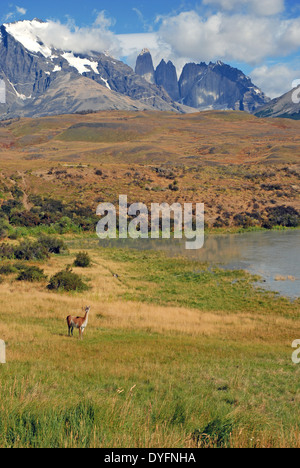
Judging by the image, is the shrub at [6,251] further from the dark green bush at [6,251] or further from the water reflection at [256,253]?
the water reflection at [256,253]

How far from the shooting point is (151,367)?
9844 millimetres

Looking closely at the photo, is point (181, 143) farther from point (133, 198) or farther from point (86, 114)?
point (86, 114)

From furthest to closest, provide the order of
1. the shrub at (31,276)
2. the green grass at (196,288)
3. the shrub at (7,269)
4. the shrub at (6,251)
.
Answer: the shrub at (6,251)
the shrub at (7,269)
the shrub at (31,276)
the green grass at (196,288)

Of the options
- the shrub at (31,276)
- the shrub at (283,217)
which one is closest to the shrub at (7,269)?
the shrub at (31,276)

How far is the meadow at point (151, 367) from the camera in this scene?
4742 millimetres

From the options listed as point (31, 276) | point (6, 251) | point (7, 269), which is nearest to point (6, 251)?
point (6, 251)

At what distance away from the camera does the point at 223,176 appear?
259 ft

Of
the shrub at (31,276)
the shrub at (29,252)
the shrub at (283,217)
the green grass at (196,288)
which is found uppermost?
the shrub at (283,217)

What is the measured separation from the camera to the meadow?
4.74 m

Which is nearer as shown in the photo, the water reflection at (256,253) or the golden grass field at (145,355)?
the golden grass field at (145,355)

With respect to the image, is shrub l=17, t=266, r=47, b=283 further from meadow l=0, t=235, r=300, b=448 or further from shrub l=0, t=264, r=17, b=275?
shrub l=0, t=264, r=17, b=275

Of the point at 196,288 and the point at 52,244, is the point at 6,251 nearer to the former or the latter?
the point at 52,244
